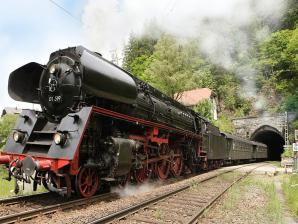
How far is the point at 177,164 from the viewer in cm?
1354

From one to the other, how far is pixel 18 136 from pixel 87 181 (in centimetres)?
187

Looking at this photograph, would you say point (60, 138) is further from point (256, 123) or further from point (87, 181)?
point (256, 123)

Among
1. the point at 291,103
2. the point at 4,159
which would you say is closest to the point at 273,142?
the point at 291,103

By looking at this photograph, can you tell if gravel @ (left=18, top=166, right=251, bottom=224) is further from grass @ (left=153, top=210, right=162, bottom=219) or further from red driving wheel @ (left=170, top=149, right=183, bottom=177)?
red driving wheel @ (left=170, top=149, right=183, bottom=177)

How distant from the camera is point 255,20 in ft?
160

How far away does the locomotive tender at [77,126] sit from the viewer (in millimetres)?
6898

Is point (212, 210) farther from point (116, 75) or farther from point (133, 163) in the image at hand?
point (116, 75)

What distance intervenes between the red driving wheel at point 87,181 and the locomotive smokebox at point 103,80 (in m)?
1.76

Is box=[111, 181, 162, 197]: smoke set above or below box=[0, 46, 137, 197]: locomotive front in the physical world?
below

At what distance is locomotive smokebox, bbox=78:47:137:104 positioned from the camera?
23.7 ft

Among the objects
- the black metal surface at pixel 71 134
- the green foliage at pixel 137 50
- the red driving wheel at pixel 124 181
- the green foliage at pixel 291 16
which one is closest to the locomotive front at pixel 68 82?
the black metal surface at pixel 71 134

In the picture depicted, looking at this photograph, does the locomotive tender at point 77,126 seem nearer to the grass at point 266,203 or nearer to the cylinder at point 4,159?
the cylinder at point 4,159

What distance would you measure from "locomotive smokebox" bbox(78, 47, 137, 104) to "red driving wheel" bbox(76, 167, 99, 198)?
1.76 meters

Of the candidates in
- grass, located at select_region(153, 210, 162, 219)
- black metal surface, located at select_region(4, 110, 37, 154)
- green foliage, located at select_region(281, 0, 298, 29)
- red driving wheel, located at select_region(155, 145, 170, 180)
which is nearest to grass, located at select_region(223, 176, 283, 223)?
grass, located at select_region(153, 210, 162, 219)
